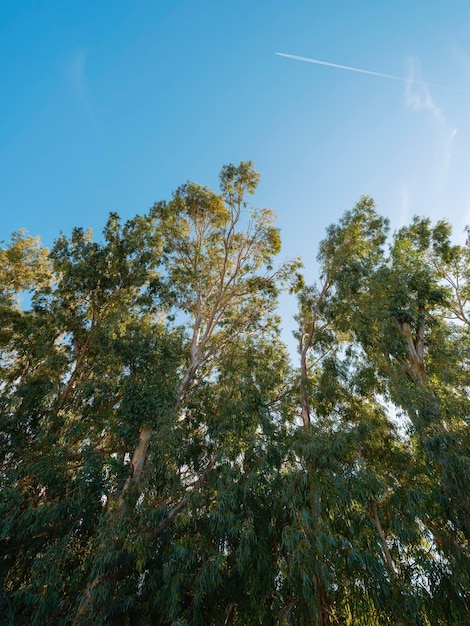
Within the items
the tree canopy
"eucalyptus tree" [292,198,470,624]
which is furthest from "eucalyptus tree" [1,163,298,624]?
"eucalyptus tree" [292,198,470,624]

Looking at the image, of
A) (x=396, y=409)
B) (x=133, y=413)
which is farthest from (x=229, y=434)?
(x=396, y=409)

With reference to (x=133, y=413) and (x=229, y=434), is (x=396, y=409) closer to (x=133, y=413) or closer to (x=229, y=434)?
(x=229, y=434)

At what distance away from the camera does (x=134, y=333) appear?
8.80 m

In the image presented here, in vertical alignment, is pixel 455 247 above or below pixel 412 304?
above

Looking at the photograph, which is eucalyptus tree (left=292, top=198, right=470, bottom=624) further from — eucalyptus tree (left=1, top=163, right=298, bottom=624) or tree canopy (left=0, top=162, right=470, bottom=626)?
eucalyptus tree (left=1, top=163, right=298, bottom=624)

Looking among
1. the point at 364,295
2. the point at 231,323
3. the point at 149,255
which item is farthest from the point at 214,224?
the point at 364,295

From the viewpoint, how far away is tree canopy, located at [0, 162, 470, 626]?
192 inches

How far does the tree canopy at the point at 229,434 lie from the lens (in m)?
4.88

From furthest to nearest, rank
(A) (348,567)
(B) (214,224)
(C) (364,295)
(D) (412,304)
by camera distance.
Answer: (B) (214,224)
(C) (364,295)
(D) (412,304)
(A) (348,567)

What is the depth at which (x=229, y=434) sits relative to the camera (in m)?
7.11

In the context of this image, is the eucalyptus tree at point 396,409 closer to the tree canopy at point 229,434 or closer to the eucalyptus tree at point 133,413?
the tree canopy at point 229,434

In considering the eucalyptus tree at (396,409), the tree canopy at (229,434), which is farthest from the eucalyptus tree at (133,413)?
the eucalyptus tree at (396,409)

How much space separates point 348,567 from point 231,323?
8092 mm

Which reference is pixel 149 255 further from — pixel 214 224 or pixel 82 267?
pixel 214 224
